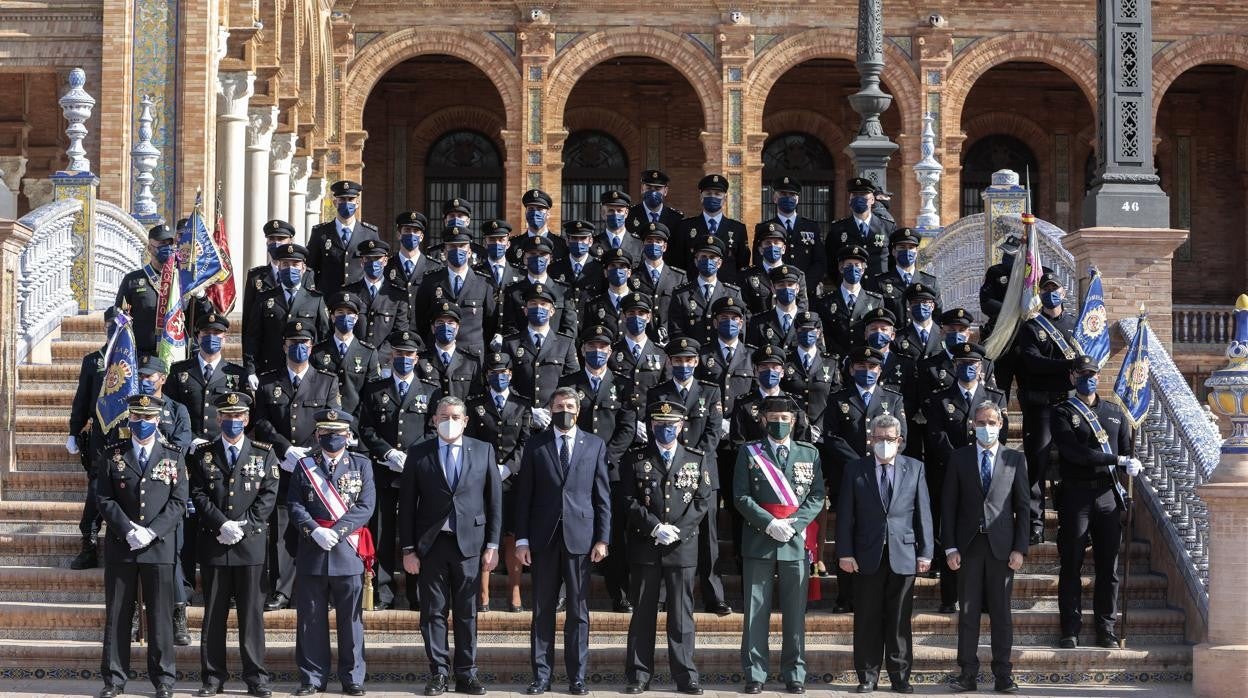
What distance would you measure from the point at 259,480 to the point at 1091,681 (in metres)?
4.88

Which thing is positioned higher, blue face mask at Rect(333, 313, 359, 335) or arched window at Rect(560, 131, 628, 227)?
arched window at Rect(560, 131, 628, 227)

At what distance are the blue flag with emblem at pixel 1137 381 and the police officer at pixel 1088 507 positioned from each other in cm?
38

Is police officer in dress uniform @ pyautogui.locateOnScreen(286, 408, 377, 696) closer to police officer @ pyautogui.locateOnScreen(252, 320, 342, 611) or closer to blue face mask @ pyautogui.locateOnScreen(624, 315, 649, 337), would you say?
police officer @ pyautogui.locateOnScreen(252, 320, 342, 611)

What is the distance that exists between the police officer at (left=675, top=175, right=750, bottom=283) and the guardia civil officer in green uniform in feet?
9.23

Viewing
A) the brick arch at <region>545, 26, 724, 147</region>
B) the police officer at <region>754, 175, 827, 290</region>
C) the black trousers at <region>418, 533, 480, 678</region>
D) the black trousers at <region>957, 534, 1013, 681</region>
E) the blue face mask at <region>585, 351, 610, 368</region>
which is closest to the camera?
the black trousers at <region>418, 533, 480, 678</region>

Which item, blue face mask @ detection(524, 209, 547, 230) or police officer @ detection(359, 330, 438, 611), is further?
blue face mask @ detection(524, 209, 547, 230)

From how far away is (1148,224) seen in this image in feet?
44.2

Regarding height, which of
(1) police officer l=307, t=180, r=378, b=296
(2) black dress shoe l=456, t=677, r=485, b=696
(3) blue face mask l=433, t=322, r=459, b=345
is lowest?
(2) black dress shoe l=456, t=677, r=485, b=696

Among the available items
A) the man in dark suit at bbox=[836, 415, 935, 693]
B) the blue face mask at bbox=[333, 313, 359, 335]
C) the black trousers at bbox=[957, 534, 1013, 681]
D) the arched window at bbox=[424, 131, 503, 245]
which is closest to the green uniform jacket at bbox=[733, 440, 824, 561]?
the man in dark suit at bbox=[836, 415, 935, 693]

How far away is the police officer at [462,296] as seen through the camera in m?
12.6

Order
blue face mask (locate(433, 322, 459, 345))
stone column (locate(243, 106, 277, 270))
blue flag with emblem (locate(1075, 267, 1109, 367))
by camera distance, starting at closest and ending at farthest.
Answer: blue face mask (locate(433, 322, 459, 345)) → blue flag with emblem (locate(1075, 267, 1109, 367)) → stone column (locate(243, 106, 277, 270))

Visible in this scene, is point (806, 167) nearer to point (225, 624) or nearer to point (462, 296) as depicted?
point (462, 296)

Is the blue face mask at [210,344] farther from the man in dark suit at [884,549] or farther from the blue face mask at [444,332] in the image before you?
the man in dark suit at [884,549]

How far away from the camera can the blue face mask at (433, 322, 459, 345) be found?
11883 millimetres
